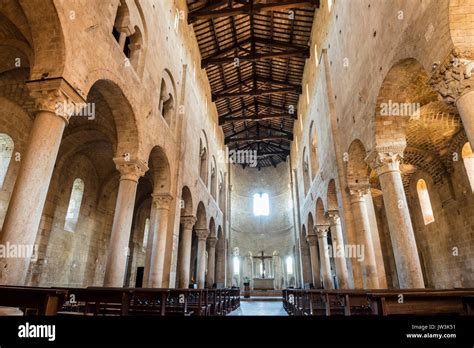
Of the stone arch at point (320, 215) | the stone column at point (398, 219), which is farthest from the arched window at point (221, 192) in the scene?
the stone column at point (398, 219)

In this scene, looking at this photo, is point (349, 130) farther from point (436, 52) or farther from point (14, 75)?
point (14, 75)

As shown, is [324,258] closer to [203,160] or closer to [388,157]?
[203,160]

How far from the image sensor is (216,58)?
18.1 meters

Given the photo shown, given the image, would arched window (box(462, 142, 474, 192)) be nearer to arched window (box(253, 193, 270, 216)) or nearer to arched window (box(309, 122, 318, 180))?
arched window (box(309, 122, 318, 180))

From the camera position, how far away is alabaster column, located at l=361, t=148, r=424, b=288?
6.96 meters

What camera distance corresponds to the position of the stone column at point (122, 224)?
7.56m

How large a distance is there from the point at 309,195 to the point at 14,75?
16012mm

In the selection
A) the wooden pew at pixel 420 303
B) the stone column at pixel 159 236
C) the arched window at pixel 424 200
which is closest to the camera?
the wooden pew at pixel 420 303

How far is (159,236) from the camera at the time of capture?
1060 cm

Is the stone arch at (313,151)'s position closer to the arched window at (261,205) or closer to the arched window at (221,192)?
the arched window at (221,192)

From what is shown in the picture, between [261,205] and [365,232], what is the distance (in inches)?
847

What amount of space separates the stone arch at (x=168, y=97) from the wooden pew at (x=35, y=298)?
9.69 meters

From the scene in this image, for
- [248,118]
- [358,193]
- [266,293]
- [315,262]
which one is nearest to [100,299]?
[358,193]

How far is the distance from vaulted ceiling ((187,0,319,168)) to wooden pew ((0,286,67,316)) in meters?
14.8
